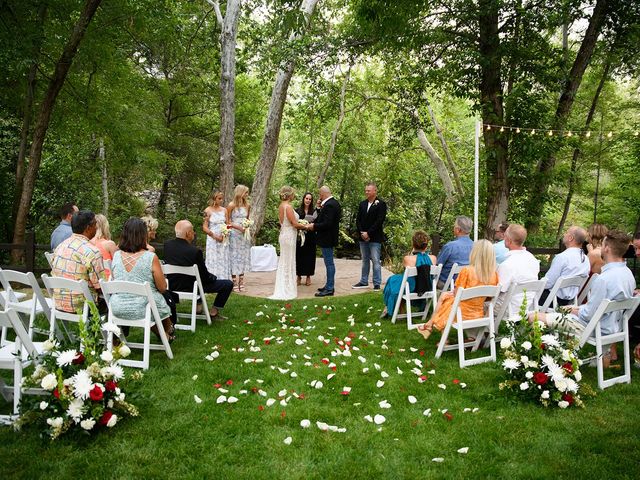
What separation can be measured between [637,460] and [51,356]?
149 inches

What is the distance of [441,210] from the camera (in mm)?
18641

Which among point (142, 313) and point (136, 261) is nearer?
point (142, 313)

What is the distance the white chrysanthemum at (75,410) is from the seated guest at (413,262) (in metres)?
3.77

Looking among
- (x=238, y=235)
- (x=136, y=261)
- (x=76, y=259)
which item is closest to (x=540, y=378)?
(x=136, y=261)

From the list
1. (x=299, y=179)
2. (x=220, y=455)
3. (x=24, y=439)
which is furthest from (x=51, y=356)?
(x=299, y=179)

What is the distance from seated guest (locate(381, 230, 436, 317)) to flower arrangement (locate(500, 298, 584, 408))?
2057mm

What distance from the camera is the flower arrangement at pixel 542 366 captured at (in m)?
3.61

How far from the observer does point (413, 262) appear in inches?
228

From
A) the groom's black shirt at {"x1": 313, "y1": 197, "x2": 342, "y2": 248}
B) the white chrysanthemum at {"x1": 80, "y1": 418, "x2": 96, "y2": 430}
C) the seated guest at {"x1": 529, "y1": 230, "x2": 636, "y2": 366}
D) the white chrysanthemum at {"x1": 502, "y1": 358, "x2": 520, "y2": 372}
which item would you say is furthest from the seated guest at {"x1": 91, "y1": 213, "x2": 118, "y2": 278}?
the seated guest at {"x1": 529, "y1": 230, "x2": 636, "y2": 366}

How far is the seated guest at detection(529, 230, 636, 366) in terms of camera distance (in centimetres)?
401

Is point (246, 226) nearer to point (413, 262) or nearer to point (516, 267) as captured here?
point (413, 262)

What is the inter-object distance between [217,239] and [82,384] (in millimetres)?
4666

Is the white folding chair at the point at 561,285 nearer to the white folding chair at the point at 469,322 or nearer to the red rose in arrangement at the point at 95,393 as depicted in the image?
the white folding chair at the point at 469,322

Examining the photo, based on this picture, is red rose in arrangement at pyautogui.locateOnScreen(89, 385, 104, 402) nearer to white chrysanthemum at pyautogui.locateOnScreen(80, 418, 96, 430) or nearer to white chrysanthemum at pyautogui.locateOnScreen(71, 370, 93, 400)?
white chrysanthemum at pyautogui.locateOnScreen(71, 370, 93, 400)
